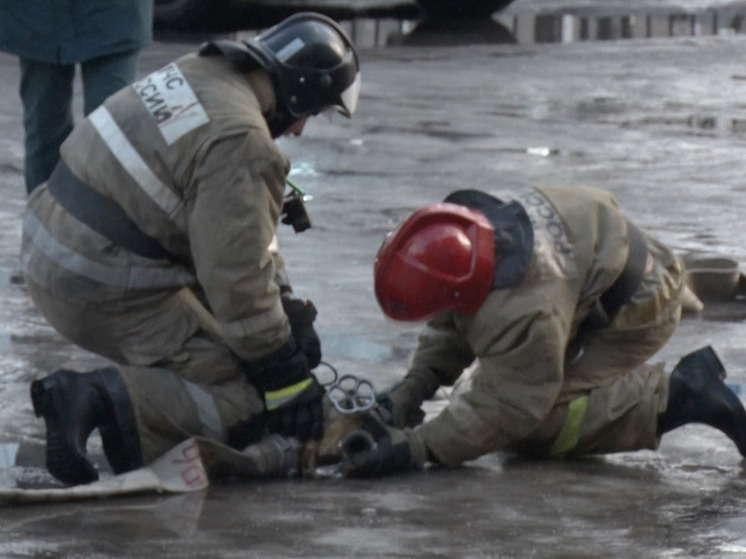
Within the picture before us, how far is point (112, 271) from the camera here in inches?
163

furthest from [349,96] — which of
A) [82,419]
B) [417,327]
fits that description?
[417,327]

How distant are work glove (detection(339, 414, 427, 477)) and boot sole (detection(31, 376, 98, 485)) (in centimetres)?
60

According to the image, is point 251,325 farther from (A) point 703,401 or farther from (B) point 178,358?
(A) point 703,401

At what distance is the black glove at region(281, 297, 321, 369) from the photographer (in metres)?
4.39

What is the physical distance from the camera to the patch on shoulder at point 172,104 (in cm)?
396

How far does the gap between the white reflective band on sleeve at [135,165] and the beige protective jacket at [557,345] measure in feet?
2.46

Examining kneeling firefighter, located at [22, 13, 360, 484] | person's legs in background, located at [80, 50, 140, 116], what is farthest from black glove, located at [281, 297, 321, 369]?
person's legs in background, located at [80, 50, 140, 116]

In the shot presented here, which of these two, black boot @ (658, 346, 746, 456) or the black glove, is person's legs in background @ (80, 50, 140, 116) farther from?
black boot @ (658, 346, 746, 456)

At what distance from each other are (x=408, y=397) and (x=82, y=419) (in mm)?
880

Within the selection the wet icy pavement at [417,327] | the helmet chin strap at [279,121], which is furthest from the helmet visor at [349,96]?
the wet icy pavement at [417,327]

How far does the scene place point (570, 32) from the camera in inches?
595

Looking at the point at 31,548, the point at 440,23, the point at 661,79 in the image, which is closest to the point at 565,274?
the point at 31,548

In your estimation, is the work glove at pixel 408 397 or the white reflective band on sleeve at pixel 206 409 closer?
the white reflective band on sleeve at pixel 206 409

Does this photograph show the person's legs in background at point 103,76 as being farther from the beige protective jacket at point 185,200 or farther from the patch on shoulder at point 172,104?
the patch on shoulder at point 172,104
